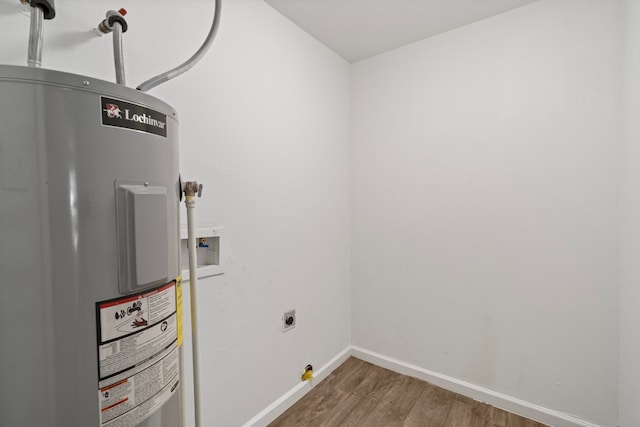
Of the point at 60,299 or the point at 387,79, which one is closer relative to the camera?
the point at 60,299

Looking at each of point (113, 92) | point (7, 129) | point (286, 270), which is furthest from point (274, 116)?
point (7, 129)

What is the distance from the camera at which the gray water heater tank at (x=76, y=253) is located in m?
0.54

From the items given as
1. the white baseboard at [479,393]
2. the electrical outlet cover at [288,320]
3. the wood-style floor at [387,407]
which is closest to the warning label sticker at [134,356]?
the electrical outlet cover at [288,320]

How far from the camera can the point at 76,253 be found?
580mm

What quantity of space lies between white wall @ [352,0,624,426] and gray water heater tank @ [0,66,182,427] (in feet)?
5.86

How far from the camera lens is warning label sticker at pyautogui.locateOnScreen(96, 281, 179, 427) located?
0.61 meters

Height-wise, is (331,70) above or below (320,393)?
above

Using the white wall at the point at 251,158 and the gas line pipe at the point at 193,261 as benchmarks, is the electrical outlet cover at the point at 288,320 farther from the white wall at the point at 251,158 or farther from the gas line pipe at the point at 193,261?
the gas line pipe at the point at 193,261

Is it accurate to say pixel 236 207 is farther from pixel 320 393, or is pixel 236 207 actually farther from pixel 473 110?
pixel 473 110

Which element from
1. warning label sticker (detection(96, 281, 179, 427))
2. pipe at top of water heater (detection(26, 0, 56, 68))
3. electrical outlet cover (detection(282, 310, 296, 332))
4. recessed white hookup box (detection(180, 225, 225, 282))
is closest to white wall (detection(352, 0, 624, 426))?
electrical outlet cover (detection(282, 310, 296, 332))

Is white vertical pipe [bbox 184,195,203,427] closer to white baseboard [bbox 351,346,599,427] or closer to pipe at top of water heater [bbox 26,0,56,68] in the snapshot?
pipe at top of water heater [bbox 26,0,56,68]

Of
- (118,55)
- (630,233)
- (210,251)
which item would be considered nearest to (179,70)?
(118,55)

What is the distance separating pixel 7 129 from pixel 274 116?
1.29 metres

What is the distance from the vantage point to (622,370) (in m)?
1.45
